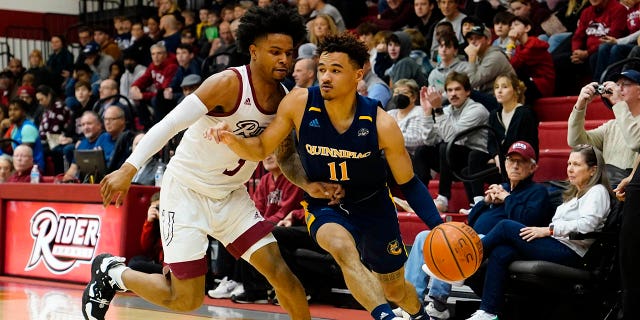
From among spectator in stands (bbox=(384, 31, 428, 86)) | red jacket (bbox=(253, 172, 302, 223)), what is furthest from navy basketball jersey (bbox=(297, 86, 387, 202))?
spectator in stands (bbox=(384, 31, 428, 86))

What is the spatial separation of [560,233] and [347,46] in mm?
2072

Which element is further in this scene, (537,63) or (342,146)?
(537,63)

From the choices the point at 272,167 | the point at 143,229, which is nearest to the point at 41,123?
the point at 143,229

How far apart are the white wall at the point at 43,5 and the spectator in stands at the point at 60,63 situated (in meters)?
2.69

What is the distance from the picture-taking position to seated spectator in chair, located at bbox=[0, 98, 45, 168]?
1294cm

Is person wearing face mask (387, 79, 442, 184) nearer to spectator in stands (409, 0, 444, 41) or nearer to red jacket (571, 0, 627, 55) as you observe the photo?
red jacket (571, 0, 627, 55)

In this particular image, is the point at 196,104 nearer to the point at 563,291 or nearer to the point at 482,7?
the point at 563,291

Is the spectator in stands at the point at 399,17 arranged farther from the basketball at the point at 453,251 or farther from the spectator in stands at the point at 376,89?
the basketball at the point at 453,251

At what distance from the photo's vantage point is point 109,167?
10.4 m

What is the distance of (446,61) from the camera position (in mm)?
9406

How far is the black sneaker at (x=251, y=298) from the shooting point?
324 inches

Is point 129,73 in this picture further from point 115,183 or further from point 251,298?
point 115,183

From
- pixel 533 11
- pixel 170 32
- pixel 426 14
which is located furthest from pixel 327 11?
pixel 170 32

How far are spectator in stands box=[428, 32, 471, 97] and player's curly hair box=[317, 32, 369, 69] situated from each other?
4.06 metres
